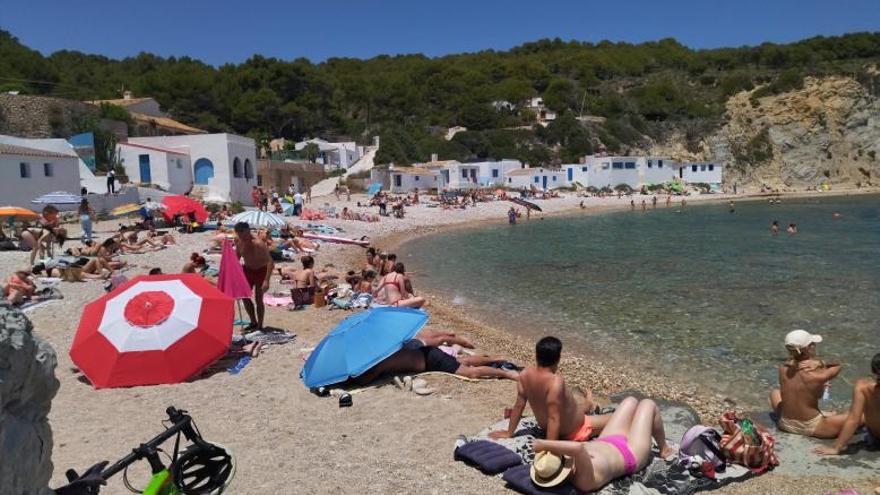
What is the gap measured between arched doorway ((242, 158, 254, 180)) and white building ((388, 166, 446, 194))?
16655 millimetres

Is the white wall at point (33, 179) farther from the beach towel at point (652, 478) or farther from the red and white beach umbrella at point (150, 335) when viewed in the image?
the beach towel at point (652, 478)

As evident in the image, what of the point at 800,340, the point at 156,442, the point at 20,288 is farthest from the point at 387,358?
the point at 20,288

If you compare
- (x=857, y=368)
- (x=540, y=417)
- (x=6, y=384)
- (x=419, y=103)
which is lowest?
(x=857, y=368)

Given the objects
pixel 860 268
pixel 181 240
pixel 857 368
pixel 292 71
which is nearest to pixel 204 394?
pixel 857 368

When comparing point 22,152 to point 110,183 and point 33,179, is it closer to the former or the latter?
point 33,179

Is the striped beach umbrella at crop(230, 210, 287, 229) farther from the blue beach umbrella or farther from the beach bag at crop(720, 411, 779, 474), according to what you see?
the beach bag at crop(720, 411, 779, 474)

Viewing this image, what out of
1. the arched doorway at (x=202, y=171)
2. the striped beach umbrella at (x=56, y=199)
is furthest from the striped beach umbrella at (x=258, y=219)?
the arched doorway at (x=202, y=171)

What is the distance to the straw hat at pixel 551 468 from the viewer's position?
436 cm

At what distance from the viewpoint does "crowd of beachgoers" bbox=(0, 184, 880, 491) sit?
4832 mm

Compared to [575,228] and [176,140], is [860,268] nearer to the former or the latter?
[575,228]

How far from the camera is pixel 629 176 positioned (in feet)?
219

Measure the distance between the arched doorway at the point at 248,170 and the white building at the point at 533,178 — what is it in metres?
30.9

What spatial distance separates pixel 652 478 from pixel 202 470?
335 cm

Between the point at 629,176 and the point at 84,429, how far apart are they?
6607 cm
